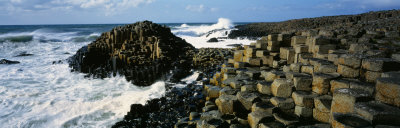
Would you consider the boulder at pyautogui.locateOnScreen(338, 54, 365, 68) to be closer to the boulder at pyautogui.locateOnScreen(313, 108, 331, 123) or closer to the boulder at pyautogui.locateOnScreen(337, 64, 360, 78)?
the boulder at pyautogui.locateOnScreen(337, 64, 360, 78)

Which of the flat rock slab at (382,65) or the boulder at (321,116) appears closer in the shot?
the flat rock slab at (382,65)

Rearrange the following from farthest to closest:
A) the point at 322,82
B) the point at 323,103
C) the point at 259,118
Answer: the point at 322,82 < the point at 259,118 < the point at 323,103

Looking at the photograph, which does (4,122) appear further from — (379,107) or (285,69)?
(379,107)

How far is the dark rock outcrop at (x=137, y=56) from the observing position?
10.3 m

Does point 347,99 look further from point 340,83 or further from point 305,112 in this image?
point 305,112

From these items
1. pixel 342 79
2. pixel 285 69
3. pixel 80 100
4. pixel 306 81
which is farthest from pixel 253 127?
pixel 80 100

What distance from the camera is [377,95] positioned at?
110 inches

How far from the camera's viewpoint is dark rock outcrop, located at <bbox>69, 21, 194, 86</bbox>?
10320mm

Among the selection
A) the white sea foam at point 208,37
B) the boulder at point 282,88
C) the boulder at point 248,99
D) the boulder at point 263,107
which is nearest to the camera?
the boulder at point 263,107

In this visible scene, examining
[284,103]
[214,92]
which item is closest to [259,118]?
[284,103]

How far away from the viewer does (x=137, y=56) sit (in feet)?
39.3

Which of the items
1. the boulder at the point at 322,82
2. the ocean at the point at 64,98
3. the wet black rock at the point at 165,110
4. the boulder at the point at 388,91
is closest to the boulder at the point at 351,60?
the boulder at the point at 322,82

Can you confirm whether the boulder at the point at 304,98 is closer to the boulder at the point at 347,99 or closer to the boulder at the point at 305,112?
the boulder at the point at 305,112

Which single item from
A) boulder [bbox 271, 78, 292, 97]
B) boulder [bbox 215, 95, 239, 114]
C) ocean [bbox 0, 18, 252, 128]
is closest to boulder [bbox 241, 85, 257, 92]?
boulder [bbox 215, 95, 239, 114]
